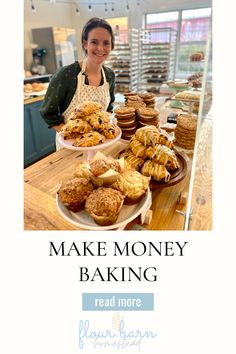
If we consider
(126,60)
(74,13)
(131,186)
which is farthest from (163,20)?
(131,186)

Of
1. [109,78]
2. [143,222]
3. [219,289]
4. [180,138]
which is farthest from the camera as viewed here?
[109,78]

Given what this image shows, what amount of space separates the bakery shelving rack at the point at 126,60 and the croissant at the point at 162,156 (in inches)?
105

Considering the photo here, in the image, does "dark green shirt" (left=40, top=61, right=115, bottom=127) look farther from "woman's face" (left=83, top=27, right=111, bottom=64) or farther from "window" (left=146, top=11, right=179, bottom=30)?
"window" (left=146, top=11, right=179, bottom=30)

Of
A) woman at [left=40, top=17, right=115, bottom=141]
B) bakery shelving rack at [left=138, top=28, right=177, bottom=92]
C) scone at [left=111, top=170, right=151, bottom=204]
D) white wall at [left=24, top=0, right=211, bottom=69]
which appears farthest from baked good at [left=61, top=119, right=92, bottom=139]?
Answer: bakery shelving rack at [left=138, top=28, right=177, bottom=92]

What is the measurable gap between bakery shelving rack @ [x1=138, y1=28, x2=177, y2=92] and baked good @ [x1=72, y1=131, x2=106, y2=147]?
2463 millimetres

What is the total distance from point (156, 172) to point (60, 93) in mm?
709

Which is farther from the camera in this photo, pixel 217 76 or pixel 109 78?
pixel 109 78

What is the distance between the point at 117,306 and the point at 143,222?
0.20 meters

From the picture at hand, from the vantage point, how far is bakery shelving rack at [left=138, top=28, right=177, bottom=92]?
9.77ft

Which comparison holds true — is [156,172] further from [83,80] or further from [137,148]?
[83,80]

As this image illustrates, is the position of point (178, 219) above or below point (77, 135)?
below

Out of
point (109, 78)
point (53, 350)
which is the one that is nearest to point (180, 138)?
point (109, 78)
